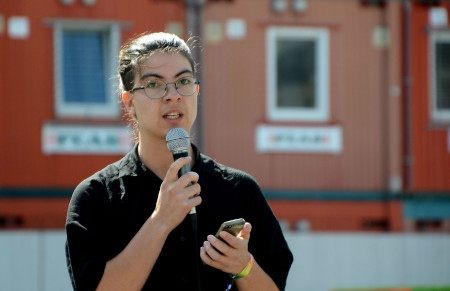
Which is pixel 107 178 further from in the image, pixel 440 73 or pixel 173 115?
pixel 440 73

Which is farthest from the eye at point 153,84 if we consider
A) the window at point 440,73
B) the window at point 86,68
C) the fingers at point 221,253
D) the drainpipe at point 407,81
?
the window at point 440,73

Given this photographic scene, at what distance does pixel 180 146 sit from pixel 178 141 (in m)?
0.02

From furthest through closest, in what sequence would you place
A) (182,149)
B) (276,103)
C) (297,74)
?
(297,74), (276,103), (182,149)

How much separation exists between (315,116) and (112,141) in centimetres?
263

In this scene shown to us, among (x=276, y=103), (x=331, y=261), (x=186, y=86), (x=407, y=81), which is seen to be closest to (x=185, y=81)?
(x=186, y=86)

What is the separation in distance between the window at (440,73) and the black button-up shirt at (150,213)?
36.6ft

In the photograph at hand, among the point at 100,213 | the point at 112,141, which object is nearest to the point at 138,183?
the point at 100,213

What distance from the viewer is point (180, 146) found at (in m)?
2.80

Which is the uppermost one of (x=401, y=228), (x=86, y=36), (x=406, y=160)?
(x=86, y=36)

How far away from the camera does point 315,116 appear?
13.5 m

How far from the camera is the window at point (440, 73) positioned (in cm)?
1388

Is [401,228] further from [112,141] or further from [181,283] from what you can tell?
[181,283]

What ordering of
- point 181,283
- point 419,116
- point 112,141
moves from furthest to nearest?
point 419,116, point 112,141, point 181,283

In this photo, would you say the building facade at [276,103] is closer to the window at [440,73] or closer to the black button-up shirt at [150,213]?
the window at [440,73]
